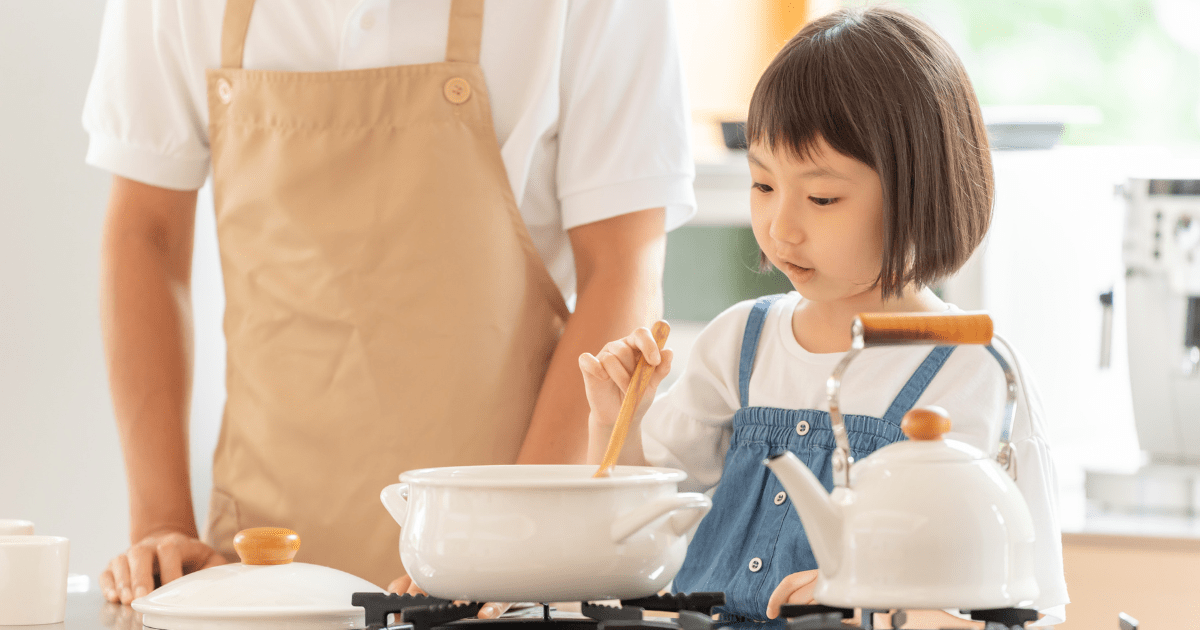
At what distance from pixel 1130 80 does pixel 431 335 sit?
6.68 feet

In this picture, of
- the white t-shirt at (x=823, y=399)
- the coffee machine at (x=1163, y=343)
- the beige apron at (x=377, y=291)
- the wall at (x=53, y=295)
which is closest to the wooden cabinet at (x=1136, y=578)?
the coffee machine at (x=1163, y=343)

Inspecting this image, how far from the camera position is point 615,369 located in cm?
91

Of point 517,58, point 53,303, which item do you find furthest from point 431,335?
point 53,303

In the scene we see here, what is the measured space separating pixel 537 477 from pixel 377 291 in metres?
0.53

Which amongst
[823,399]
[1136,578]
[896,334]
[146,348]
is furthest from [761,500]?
[1136,578]

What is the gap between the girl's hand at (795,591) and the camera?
775 mm

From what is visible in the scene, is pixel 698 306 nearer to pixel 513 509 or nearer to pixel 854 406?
pixel 854 406

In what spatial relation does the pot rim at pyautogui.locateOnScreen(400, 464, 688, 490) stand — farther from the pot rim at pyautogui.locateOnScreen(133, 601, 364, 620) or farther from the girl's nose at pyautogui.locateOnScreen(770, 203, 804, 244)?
the girl's nose at pyautogui.locateOnScreen(770, 203, 804, 244)

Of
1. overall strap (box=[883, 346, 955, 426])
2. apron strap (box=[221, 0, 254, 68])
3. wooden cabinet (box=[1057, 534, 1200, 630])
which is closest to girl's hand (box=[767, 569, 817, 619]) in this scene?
overall strap (box=[883, 346, 955, 426])

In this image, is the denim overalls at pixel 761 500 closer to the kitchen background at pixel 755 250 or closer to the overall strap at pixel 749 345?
the overall strap at pixel 749 345

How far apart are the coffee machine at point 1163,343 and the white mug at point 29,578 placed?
65.9 inches

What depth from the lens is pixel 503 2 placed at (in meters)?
1.26

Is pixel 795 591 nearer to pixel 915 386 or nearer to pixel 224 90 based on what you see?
pixel 915 386

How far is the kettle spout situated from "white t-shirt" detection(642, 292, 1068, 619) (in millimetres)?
310
